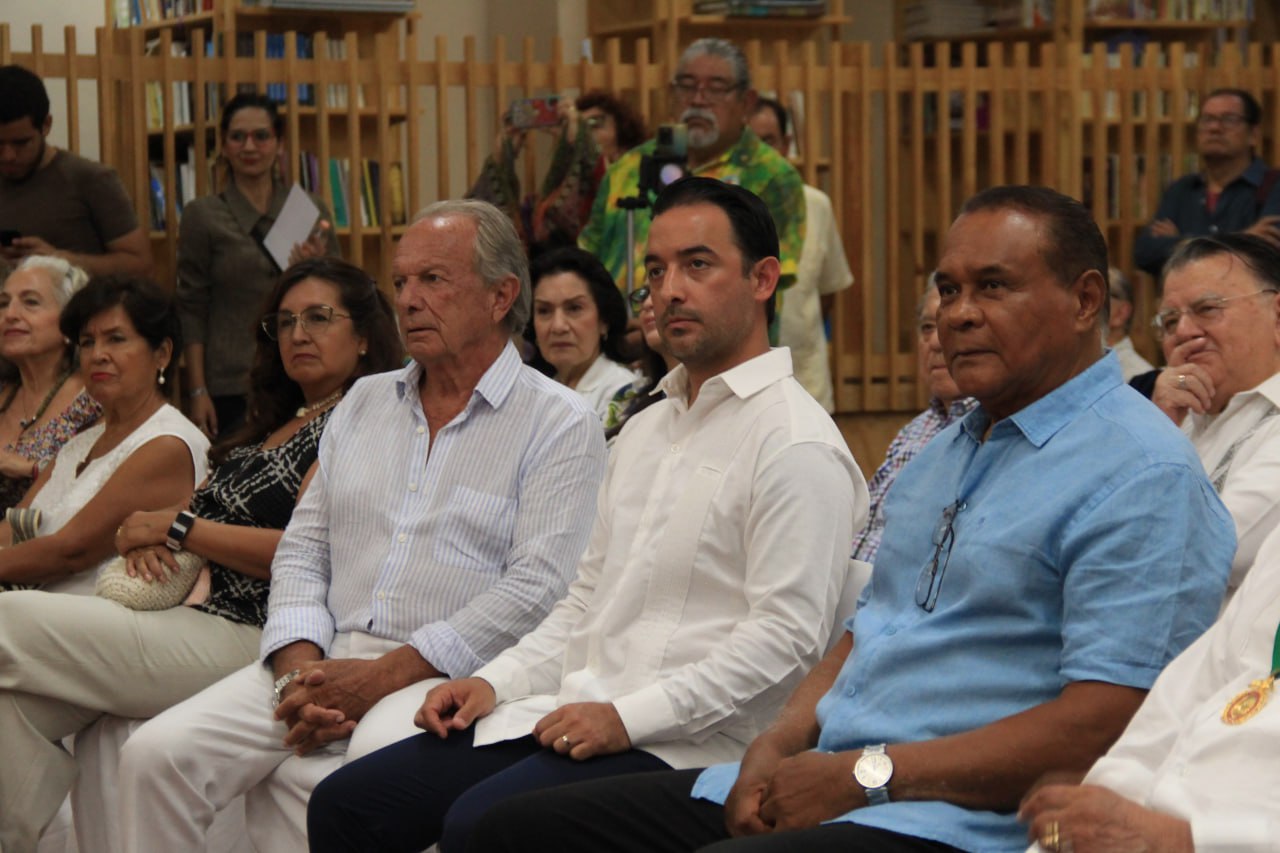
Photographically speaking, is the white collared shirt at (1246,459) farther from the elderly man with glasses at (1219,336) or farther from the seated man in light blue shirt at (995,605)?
the seated man in light blue shirt at (995,605)

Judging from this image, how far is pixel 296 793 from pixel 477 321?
92 centimetres

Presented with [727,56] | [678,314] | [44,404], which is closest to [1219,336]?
[678,314]

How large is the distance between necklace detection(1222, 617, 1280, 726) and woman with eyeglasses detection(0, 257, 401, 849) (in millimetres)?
2162

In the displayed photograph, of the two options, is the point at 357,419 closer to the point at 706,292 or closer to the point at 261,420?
the point at 261,420

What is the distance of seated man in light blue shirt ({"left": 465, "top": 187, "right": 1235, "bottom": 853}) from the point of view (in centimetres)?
198

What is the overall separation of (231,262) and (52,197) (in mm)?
606

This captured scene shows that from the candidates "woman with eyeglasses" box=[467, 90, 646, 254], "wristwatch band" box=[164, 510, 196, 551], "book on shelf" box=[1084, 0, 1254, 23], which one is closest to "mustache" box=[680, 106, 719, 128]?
"woman with eyeglasses" box=[467, 90, 646, 254]

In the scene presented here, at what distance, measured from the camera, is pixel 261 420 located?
3.77 metres

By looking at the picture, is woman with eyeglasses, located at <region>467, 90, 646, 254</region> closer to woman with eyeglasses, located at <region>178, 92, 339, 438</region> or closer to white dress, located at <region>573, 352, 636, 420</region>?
woman with eyeglasses, located at <region>178, 92, 339, 438</region>

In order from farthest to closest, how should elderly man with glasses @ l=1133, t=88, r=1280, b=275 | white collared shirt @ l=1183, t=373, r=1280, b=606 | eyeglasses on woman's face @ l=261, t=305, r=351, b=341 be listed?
1. elderly man with glasses @ l=1133, t=88, r=1280, b=275
2. eyeglasses on woman's face @ l=261, t=305, r=351, b=341
3. white collared shirt @ l=1183, t=373, r=1280, b=606

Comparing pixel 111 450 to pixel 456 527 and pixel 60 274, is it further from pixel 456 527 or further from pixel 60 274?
pixel 456 527

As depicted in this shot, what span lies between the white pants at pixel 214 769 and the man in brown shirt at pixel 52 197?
8.99 feet

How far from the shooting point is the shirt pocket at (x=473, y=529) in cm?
310

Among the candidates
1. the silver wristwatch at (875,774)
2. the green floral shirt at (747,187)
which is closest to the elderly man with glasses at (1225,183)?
the green floral shirt at (747,187)
